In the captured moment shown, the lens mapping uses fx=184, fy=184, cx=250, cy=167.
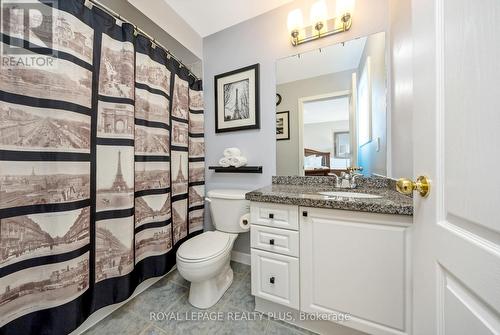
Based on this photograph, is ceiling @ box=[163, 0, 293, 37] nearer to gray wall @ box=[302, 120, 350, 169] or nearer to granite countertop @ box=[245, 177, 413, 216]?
gray wall @ box=[302, 120, 350, 169]

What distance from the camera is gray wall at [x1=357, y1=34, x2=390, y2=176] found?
126 centimetres

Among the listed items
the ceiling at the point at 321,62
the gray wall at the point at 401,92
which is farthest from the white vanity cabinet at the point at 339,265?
the ceiling at the point at 321,62

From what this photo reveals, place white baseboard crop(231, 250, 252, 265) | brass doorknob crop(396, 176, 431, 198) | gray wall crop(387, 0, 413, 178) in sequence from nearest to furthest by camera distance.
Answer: brass doorknob crop(396, 176, 431, 198), gray wall crop(387, 0, 413, 178), white baseboard crop(231, 250, 252, 265)

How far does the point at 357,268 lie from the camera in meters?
0.92

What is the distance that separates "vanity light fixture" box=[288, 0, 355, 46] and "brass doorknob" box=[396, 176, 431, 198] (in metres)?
1.32

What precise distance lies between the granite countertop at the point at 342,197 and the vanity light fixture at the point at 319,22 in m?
1.11

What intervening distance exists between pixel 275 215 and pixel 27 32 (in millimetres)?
1470

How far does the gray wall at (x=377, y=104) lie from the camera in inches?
49.7

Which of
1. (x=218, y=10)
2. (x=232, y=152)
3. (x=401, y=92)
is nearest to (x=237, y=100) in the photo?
(x=232, y=152)

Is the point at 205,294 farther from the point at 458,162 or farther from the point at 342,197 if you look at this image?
the point at 458,162

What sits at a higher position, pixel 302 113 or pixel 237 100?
pixel 237 100

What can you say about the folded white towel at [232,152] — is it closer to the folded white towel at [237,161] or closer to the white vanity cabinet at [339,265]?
the folded white towel at [237,161]

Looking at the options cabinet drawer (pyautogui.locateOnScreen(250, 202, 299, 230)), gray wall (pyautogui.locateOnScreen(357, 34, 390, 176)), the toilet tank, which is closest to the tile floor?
the toilet tank

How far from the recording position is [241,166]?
1.70 metres
